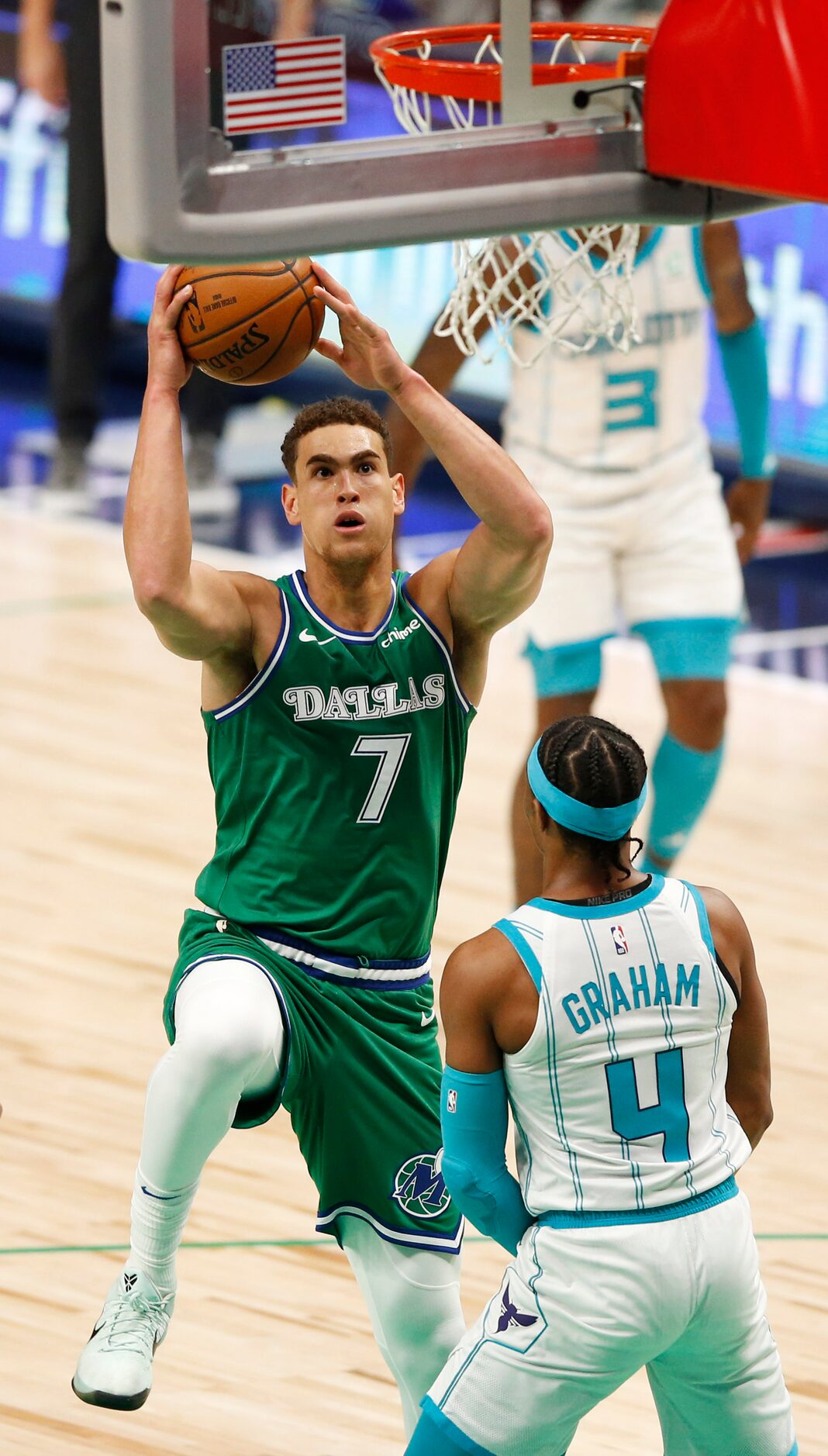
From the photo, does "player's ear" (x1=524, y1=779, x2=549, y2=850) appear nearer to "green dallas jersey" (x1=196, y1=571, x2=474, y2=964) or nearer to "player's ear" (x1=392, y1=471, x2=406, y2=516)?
"green dallas jersey" (x1=196, y1=571, x2=474, y2=964)

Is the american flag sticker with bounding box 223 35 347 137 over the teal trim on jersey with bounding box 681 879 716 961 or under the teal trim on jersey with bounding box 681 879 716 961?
over

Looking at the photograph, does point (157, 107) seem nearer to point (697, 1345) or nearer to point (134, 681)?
point (697, 1345)

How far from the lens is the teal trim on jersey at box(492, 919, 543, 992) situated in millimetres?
3529

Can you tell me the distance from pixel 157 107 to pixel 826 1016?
4073mm

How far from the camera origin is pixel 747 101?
3902 mm

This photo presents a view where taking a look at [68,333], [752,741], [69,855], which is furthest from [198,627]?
[68,333]

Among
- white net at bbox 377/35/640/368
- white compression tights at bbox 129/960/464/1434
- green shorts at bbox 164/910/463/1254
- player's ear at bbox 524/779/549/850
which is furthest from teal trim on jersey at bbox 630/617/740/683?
player's ear at bbox 524/779/549/850

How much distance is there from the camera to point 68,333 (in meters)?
12.3

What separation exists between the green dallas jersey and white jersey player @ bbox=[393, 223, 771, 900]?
2463 mm

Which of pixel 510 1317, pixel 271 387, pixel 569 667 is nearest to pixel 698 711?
pixel 569 667

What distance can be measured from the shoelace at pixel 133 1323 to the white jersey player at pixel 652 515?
9.03 ft

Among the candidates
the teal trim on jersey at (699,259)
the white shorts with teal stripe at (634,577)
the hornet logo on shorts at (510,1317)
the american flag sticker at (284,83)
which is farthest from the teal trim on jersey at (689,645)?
the hornet logo on shorts at (510,1317)

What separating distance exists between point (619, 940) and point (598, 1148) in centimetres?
30

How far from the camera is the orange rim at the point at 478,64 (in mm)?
4055
